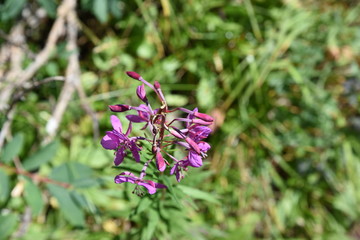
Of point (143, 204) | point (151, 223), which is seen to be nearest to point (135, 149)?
point (143, 204)

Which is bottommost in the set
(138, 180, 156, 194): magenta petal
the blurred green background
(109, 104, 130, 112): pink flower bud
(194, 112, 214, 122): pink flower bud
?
the blurred green background

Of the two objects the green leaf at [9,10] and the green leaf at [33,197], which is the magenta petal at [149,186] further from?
the green leaf at [9,10]

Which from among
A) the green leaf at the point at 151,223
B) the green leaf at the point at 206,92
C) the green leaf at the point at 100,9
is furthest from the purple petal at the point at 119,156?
the green leaf at the point at 206,92

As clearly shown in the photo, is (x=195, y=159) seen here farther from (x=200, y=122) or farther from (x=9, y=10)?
(x=9, y=10)

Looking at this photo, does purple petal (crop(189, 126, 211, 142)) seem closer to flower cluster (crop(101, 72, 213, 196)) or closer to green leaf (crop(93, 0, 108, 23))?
flower cluster (crop(101, 72, 213, 196))

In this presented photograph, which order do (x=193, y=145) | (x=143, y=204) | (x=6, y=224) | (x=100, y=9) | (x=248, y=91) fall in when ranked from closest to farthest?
1. (x=193, y=145)
2. (x=143, y=204)
3. (x=6, y=224)
4. (x=100, y=9)
5. (x=248, y=91)

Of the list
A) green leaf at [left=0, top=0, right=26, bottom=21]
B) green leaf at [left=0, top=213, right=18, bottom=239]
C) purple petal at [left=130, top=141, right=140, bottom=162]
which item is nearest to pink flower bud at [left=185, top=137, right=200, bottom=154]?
purple petal at [left=130, top=141, right=140, bottom=162]

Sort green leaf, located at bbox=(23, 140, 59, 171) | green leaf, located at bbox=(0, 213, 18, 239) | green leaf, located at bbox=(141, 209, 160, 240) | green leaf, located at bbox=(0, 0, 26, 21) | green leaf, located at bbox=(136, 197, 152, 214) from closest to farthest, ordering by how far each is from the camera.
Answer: green leaf, located at bbox=(136, 197, 152, 214), green leaf, located at bbox=(141, 209, 160, 240), green leaf, located at bbox=(0, 213, 18, 239), green leaf, located at bbox=(23, 140, 59, 171), green leaf, located at bbox=(0, 0, 26, 21)
